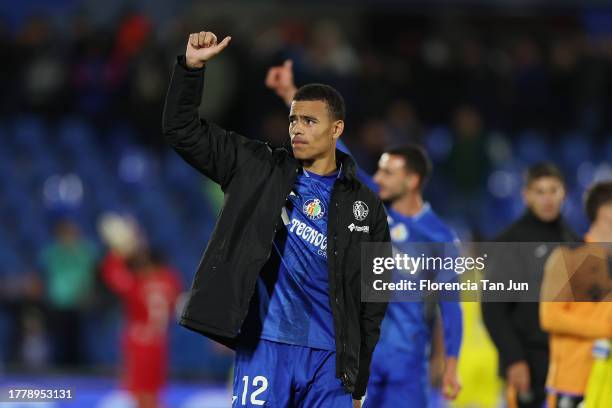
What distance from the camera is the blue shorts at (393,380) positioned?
7.50m

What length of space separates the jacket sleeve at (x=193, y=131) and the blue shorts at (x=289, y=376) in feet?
2.67

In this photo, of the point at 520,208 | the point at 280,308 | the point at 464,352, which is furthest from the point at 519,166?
the point at 280,308

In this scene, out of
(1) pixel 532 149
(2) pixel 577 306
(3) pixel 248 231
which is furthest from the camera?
(1) pixel 532 149

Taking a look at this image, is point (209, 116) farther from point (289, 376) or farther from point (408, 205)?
point (289, 376)

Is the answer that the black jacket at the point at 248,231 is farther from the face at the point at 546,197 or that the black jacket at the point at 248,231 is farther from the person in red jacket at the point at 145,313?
the person in red jacket at the point at 145,313

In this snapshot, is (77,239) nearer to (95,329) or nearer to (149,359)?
(95,329)

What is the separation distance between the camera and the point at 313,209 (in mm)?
5609

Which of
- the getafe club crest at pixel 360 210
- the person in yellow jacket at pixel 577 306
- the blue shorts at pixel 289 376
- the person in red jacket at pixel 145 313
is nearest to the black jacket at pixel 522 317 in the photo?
the person in yellow jacket at pixel 577 306

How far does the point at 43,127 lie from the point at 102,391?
464 cm

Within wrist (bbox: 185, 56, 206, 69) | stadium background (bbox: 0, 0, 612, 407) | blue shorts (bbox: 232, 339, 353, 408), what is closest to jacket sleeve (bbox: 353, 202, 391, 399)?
blue shorts (bbox: 232, 339, 353, 408)

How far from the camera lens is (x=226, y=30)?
14430 mm

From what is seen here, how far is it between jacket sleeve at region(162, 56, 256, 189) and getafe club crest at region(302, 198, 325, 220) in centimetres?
39

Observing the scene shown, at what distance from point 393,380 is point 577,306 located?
4.29ft

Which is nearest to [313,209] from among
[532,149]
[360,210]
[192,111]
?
[360,210]
